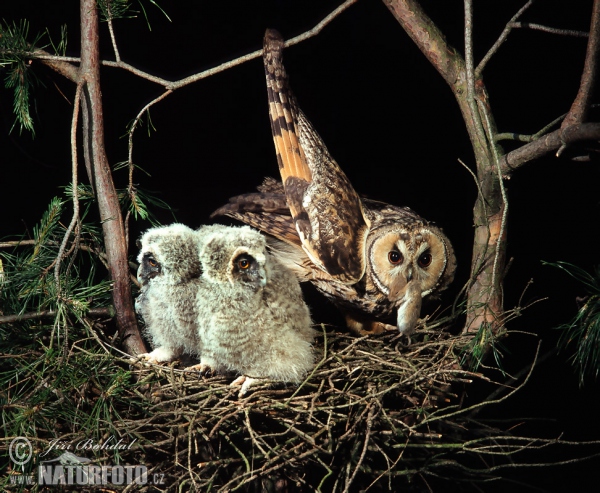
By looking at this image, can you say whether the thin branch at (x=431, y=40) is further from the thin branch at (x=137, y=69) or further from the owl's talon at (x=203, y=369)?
the owl's talon at (x=203, y=369)

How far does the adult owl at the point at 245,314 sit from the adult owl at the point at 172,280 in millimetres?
30

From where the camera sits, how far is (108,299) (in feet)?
4.71

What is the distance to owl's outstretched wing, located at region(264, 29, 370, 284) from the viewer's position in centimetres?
156

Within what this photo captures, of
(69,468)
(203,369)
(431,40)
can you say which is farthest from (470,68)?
(69,468)

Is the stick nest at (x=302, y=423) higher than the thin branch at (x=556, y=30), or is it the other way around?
the thin branch at (x=556, y=30)

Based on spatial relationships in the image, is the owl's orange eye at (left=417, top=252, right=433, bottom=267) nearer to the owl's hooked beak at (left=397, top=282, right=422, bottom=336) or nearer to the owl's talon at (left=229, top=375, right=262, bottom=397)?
the owl's hooked beak at (left=397, top=282, right=422, bottom=336)

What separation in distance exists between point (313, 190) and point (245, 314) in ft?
1.48

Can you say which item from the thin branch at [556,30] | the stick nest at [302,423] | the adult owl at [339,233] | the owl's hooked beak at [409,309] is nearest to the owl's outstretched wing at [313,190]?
the adult owl at [339,233]

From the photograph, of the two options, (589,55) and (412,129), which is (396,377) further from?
(412,129)

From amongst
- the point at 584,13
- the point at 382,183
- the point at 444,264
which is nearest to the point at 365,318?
the point at 444,264

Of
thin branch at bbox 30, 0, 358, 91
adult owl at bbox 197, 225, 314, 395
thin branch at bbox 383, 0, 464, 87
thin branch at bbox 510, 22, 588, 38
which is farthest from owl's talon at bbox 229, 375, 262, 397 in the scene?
thin branch at bbox 510, 22, 588, 38

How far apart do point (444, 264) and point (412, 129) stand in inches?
23.4

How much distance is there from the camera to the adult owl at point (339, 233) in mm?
1519

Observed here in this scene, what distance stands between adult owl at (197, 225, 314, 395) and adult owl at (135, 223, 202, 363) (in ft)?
0.10
